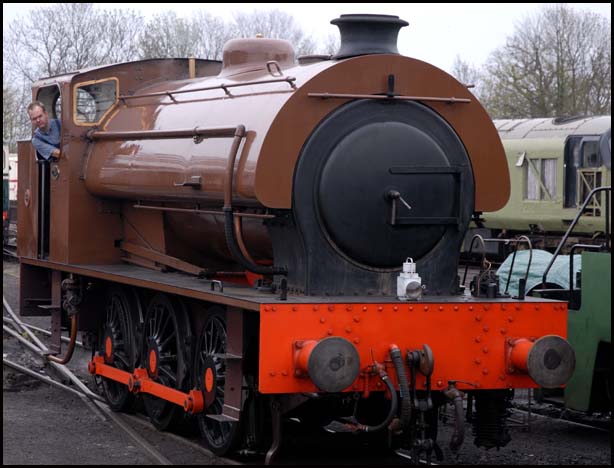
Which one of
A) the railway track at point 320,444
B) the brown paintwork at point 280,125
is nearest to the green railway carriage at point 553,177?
the railway track at point 320,444

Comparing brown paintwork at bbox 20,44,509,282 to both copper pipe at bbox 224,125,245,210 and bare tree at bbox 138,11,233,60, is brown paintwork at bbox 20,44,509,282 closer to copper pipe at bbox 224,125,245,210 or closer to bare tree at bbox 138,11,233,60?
copper pipe at bbox 224,125,245,210

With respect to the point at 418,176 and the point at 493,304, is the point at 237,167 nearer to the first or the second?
the point at 418,176

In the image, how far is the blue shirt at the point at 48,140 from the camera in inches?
410

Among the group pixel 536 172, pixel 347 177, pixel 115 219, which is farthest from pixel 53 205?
pixel 536 172

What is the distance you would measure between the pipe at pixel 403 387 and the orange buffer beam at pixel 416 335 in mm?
103

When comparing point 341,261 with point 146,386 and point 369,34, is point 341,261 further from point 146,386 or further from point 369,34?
point 146,386

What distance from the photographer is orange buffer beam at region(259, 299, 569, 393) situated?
6613 millimetres

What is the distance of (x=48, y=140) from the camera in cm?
1045

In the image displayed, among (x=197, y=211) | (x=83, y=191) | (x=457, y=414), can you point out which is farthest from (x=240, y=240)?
(x=83, y=191)

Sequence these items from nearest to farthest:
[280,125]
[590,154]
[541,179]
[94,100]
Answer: [280,125] → [94,100] → [590,154] → [541,179]

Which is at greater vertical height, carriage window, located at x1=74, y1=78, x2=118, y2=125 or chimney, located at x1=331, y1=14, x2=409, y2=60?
chimney, located at x1=331, y1=14, x2=409, y2=60

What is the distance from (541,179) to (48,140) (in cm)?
1483

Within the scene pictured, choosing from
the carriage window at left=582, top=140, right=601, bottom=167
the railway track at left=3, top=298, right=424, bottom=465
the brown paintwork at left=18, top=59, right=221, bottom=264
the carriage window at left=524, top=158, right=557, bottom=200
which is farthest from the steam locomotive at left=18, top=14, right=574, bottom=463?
the carriage window at left=524, top=158, right=557, bottom=200

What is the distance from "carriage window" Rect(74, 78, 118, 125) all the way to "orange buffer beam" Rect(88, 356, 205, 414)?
7.43 ft
